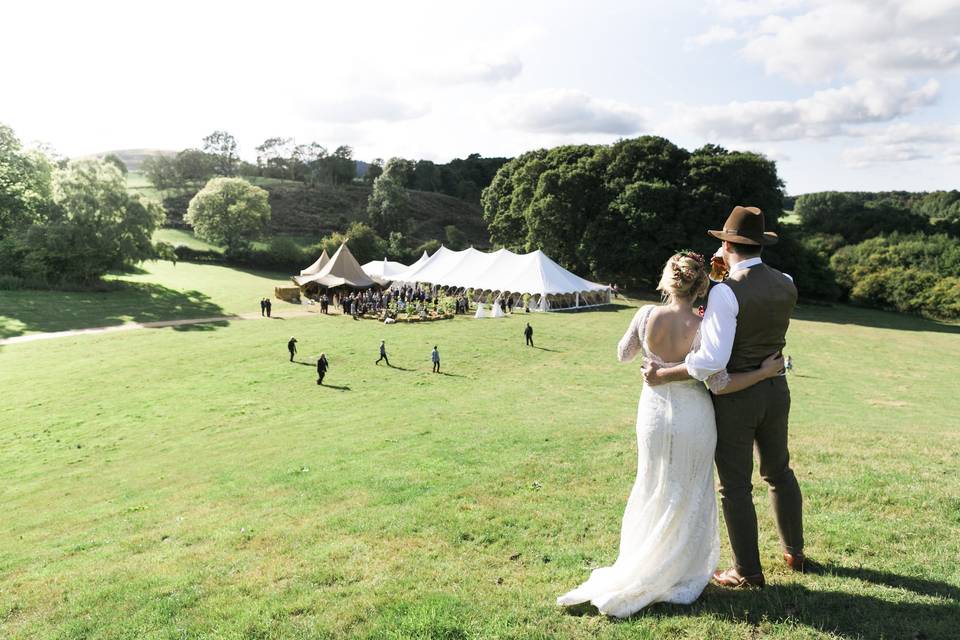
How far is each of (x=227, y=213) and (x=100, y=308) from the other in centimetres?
2579

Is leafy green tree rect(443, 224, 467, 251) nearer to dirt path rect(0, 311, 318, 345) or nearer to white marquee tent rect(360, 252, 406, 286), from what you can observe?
white marquee tent rect(360, 252, 406, 286)

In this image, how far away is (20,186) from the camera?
37.6m

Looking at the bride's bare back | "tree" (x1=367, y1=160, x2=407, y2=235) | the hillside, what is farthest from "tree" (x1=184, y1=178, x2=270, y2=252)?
the bride's bare back

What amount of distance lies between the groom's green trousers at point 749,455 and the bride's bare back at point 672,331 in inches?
16.1

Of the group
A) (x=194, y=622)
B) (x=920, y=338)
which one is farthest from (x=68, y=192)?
(x=920, y=338)

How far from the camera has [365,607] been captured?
412 cm

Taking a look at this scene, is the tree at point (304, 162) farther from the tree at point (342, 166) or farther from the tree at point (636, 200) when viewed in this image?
the tree at point (636, 200)

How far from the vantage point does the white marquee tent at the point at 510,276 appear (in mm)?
34125

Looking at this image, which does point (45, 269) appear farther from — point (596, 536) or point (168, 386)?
point (596, 536)

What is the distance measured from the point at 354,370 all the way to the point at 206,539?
13.8 m

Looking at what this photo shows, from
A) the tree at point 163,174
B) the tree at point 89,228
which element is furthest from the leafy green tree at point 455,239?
the tree at point 163,174

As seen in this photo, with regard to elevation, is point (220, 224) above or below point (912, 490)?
above

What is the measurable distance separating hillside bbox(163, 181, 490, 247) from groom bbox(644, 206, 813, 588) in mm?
68699

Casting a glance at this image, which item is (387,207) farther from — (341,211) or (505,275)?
(505,275)
